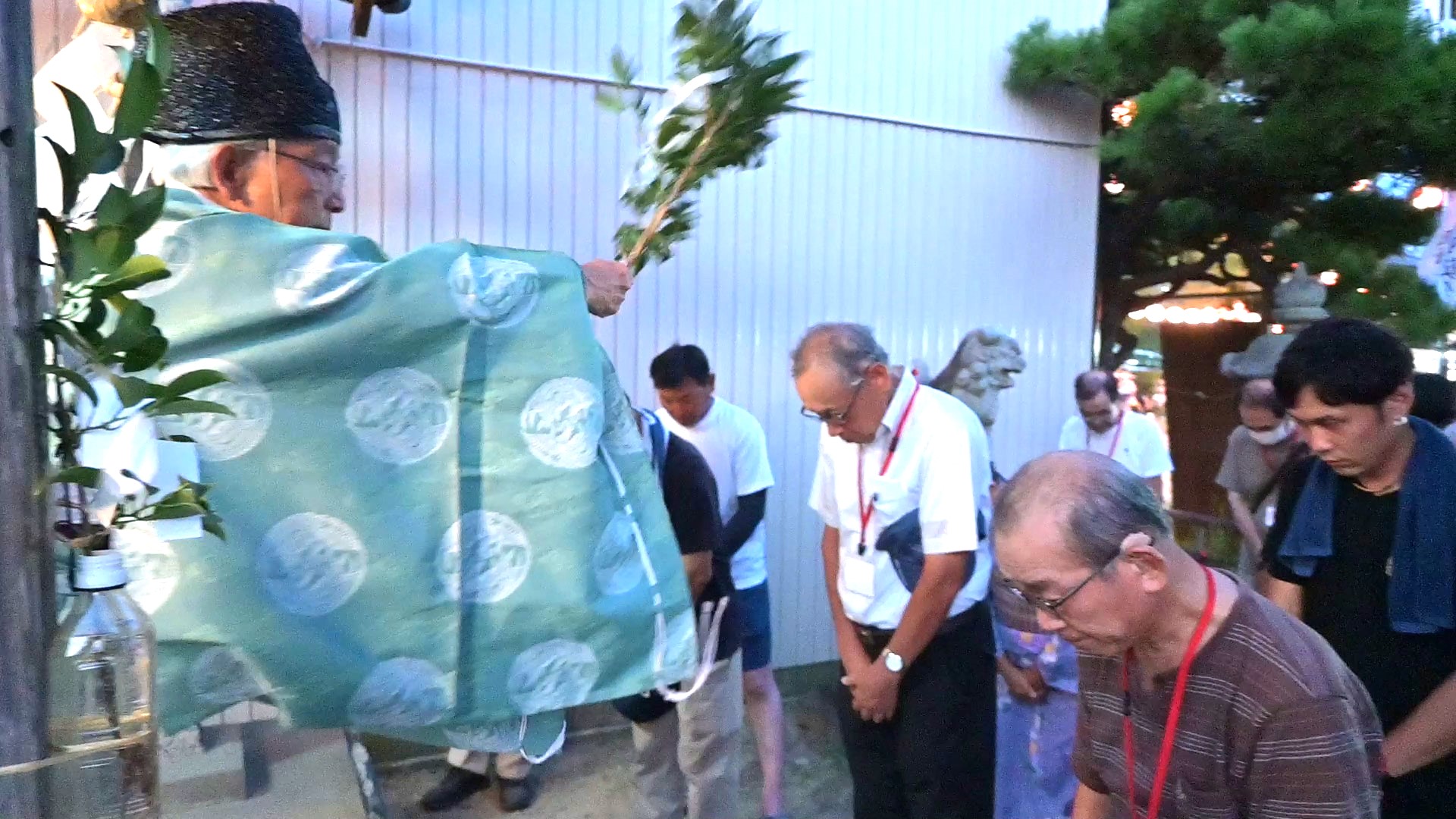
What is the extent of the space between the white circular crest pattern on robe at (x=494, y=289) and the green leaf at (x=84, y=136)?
0.49 meters

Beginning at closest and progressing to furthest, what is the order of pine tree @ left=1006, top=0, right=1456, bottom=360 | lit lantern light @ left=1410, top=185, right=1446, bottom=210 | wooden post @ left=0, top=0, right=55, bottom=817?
wooden post @ left=0, top=0, right=55, bottom=817, pine tree @ left=1006, top=0, right=1456, bottom=360, lit lantern light @ left=1410, top=185, right=1446, bottom=210

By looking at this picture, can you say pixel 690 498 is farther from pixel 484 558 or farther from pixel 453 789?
pixel 484 558

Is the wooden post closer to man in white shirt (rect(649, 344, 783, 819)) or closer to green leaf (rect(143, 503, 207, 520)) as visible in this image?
green leaf (rect(143, 503, 207, 520))

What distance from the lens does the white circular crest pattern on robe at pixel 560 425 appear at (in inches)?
54.4

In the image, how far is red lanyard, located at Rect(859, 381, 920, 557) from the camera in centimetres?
305

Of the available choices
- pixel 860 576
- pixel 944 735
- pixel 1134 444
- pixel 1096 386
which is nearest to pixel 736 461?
pixel 860 576

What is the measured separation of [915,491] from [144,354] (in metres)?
2.36

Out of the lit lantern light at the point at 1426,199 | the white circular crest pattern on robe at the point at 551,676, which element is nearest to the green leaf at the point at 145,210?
the white circular crest pattern on robe at the point at 551,676

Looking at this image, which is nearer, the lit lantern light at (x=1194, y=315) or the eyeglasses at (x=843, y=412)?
the eyeglasses at (x=843, y=412)

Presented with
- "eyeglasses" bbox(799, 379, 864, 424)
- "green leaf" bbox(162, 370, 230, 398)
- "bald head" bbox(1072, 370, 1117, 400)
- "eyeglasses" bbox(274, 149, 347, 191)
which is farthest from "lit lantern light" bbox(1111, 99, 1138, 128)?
"green leaf" bbox(162, 370, 230, 398)

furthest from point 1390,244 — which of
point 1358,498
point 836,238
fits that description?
point 1358,498

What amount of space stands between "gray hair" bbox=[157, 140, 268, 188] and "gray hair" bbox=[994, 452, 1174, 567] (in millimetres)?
1271

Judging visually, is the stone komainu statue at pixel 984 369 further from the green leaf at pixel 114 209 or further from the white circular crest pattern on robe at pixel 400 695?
the green leaf at pixel 114 209

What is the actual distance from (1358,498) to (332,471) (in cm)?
213
